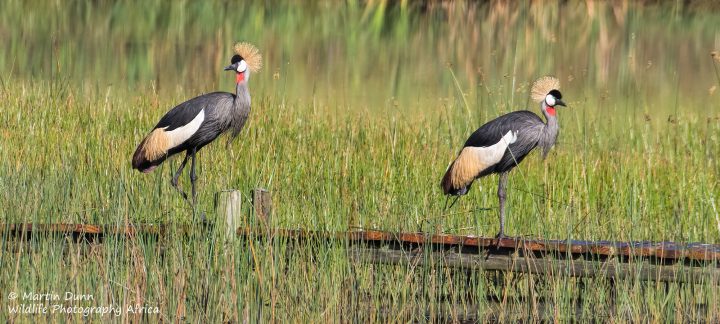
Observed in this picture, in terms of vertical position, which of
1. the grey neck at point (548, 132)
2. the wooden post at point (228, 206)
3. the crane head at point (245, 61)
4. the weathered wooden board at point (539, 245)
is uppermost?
the crane head at point (245, 61)

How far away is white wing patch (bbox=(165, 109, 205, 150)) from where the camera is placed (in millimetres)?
7883

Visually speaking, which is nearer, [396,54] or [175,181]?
[175,181]

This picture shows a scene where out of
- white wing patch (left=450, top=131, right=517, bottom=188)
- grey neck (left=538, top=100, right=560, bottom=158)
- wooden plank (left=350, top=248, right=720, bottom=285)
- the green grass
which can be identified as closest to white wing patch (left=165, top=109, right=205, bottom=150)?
the green grass

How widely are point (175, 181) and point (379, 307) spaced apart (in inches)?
92.5

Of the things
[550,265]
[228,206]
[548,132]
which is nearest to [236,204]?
[228,206]

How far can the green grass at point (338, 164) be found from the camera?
19.0 ft

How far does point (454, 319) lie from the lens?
18.9 feet

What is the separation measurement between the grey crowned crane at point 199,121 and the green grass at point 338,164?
0.15 metres

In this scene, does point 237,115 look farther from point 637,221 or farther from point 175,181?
point 637,221

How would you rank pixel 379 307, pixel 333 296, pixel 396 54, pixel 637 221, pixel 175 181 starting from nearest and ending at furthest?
pixel 333 296, pixel 379 307, pixel 637 221, pixel 175 181, pixel 396 54

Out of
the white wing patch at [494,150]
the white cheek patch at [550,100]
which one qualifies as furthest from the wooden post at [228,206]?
the white cheek patch at [550,100]

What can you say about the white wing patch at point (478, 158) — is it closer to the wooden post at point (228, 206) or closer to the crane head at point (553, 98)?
the crane head at point (553, 98)

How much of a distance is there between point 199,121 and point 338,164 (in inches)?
44.9

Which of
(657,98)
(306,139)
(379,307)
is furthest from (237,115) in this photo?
(657,98)
